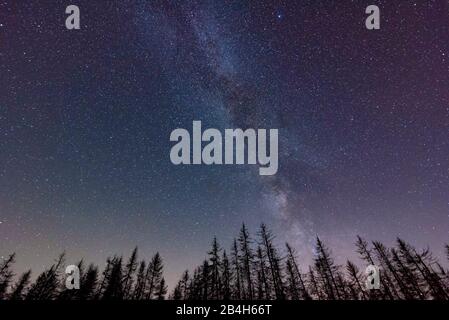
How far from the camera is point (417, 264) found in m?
31.2

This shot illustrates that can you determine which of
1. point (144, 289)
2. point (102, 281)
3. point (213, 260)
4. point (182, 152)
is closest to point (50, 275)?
point (102, 281)
